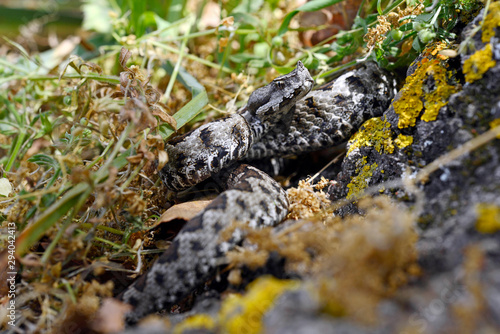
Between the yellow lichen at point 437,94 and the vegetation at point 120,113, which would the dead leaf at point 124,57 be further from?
the yellow lichen at point 437,94

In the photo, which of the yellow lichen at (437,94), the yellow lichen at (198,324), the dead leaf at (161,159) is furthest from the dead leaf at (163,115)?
the yellow lichen at (437,94)

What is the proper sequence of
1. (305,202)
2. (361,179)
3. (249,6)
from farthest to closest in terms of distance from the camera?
1. (249,6)
2. (361,179)
3. (305,202)

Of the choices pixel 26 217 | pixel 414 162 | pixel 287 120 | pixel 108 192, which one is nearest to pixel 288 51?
pixel 287 120

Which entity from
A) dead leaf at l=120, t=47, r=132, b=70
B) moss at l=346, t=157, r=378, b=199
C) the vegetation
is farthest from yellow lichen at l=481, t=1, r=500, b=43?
dead leaf at l=120, t=47, r=132, b=70

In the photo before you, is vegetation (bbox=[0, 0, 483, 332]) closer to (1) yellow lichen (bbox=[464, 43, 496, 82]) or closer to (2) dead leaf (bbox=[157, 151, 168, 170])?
(2) dead leaf (bbox=[157, 151, 168, 170])

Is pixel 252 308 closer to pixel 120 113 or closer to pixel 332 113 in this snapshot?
pixel 120 113

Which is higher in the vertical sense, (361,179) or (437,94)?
(437,94)

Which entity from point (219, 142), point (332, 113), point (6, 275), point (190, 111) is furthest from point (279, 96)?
→ point (6, 275)
